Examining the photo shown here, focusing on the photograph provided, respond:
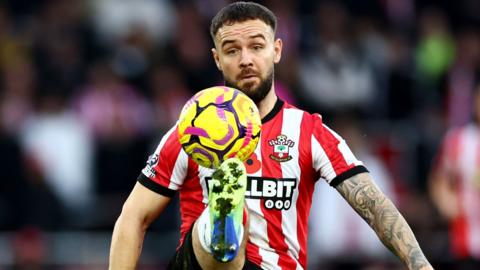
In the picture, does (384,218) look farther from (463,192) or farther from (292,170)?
(463,192)

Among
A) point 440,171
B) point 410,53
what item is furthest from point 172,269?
point 410,53

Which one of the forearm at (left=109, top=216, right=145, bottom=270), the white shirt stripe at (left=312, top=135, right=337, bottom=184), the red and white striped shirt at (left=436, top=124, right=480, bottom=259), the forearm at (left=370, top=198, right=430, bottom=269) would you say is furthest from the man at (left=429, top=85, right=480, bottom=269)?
the forearm at (left=109, top=216, right=145, bottom=270)

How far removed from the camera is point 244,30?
697 cm

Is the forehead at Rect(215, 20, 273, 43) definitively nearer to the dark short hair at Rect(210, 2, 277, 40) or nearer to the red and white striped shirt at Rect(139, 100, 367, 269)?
the dark short hair at Rect(210, 2, 277, 40)

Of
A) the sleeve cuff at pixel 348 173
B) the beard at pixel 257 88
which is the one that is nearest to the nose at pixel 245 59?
the beard at pixel 257 88

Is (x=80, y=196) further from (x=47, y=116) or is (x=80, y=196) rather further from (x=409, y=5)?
(x=409, y=5)

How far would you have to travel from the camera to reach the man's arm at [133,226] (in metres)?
7.05

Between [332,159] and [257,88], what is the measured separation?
1.86ft

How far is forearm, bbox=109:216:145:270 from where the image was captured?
23.1 feet

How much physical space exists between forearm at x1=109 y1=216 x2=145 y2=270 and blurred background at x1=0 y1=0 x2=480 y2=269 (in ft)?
18.0

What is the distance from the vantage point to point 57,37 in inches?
587

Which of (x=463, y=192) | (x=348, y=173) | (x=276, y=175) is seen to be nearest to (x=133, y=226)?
(x=276, y=175)

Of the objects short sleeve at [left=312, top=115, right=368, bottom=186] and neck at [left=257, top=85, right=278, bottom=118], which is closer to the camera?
short sleeve at [left=312, top=115, right=368, bottom=186]

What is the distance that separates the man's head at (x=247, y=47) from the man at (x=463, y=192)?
538cm
